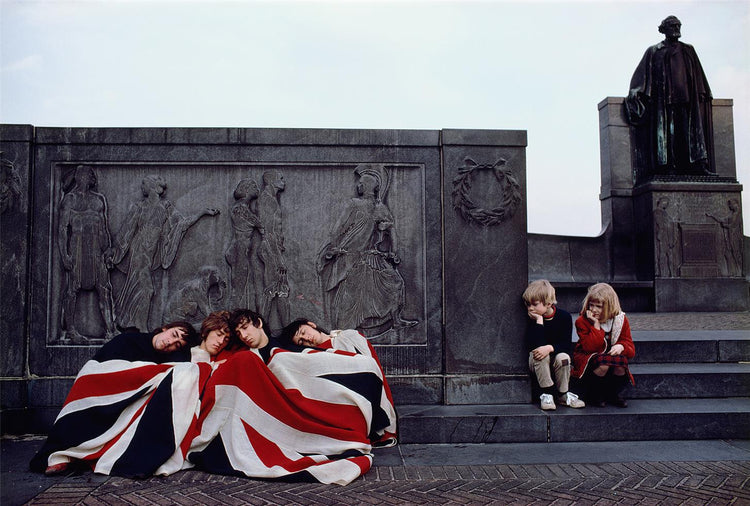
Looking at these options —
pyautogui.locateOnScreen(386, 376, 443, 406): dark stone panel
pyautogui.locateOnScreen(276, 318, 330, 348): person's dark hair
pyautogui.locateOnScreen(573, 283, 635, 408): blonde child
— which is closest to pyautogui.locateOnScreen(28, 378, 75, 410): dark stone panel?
pyautogui.locateOnScreen(276, 318, 330, 348): person's dark hair

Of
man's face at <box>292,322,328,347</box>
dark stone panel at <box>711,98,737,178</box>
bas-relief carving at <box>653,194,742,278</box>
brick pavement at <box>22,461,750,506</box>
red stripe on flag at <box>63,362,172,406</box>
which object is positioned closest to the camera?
brick pavement at <box>22,461,750,506</box>

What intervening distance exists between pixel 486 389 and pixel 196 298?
3101 millimetres

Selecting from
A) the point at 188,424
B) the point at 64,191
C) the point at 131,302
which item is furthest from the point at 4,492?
the point at 64,191

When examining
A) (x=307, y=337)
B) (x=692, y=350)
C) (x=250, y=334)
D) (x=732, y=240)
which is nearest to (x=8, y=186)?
(x=250, y=334)

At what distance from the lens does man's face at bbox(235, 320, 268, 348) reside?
5.22 metres

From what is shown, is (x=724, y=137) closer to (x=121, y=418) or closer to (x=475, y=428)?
(x=475, y=428)

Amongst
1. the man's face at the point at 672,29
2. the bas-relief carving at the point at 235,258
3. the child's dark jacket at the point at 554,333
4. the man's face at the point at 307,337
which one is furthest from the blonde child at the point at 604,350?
the man's face at the point at 672,29

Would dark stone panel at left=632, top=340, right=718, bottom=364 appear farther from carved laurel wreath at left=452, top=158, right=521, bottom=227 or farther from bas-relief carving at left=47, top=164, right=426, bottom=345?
bas-relief carving at left=47, top=164, right=426, bottom=345

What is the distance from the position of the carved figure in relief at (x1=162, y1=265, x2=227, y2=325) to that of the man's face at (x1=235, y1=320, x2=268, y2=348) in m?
0.76

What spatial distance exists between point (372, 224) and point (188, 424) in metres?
2.66

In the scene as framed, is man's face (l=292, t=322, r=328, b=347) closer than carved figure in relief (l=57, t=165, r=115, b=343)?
Yes

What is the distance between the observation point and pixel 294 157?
6.04 metres

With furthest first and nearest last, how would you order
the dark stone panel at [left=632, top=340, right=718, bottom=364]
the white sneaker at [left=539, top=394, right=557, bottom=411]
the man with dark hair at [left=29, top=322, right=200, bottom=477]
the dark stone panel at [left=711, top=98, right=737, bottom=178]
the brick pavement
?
1. the dark stone panel at [left=711, top=98, right=737, bottom=178]
2. the dark stone panel at [left=632, top=340, right=718, bottom=364]
3. the white sneaker at [left=539, top=394, right=557, bottom=411]
4. the man with dark hair at [left=29, top=322, right=200, bottom=477]
5. the brick pavement

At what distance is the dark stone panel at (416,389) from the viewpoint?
5852mm
